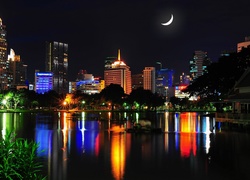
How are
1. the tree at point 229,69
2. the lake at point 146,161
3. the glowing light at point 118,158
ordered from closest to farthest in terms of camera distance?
the lake at point 146,161 → the glowing light at point 118,158 → the tree at point 229,69

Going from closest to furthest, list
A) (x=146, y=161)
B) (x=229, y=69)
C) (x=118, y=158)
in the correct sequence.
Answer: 1. (x=146, y=161)
2. (x=118, y=158)
3. (x=229, y=69)

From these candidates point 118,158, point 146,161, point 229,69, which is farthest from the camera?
point 229,69

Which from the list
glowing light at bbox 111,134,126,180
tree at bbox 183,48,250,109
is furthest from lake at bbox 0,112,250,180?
tree at bbox 183,48,250,109

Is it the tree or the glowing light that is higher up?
the tree

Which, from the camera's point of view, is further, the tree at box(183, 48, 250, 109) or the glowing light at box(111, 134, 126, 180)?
the tree at box(183, 48, 250, 109)

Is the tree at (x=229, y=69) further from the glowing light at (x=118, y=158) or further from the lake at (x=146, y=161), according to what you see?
the glowing light at (x=118, y=158)

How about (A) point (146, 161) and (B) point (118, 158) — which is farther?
(B) point (118, 158)

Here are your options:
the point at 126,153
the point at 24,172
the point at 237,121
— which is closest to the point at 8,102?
the point at 237,121

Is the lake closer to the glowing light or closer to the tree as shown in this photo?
the glowing light

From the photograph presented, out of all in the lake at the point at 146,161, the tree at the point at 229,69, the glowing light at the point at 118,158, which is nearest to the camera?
the lake at the point at 146,161

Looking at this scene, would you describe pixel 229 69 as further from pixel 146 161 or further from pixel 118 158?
pixel 146 161

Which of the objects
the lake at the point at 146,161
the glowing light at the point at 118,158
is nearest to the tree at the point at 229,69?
the lake at the point at 146,161

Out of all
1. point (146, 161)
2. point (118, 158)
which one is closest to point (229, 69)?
point (118, 158)

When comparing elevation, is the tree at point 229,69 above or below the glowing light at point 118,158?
above
